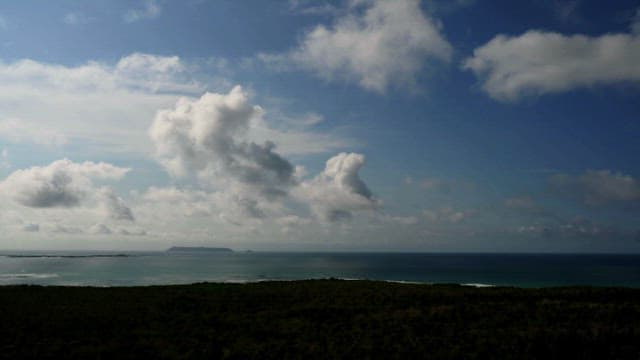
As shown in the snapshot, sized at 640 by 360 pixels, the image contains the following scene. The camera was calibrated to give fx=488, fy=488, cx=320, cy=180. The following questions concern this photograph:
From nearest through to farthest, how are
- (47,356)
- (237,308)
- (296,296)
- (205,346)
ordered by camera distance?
(47,356), (205,346), (237,308), (296,296)

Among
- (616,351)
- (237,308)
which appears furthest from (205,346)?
(616,351)

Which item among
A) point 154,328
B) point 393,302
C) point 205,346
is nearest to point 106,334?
point 154,328

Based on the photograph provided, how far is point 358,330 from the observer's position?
32.4 m

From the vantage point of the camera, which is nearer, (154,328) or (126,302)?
(154,328)

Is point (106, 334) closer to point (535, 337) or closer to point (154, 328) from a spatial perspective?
point (154, 328)

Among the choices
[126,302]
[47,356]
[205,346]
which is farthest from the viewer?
[126,302]

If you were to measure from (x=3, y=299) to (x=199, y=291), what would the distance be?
60.4 feet

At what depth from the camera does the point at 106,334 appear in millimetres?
31781

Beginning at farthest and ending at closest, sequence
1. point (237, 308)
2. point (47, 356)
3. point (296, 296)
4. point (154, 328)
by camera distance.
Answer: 1. point (296, 296)
2. point (237, 308)
3. point (154, 328)
4. point (47, 356)

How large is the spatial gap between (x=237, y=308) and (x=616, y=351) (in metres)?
28.4

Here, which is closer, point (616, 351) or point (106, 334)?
point (616, 351)

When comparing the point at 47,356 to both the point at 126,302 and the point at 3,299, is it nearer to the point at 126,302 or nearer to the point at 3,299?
the point at 126,302

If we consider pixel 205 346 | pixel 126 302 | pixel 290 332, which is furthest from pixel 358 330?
pixel 126 302

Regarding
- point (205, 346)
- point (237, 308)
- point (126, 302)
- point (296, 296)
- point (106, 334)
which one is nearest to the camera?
point (205, 346)
